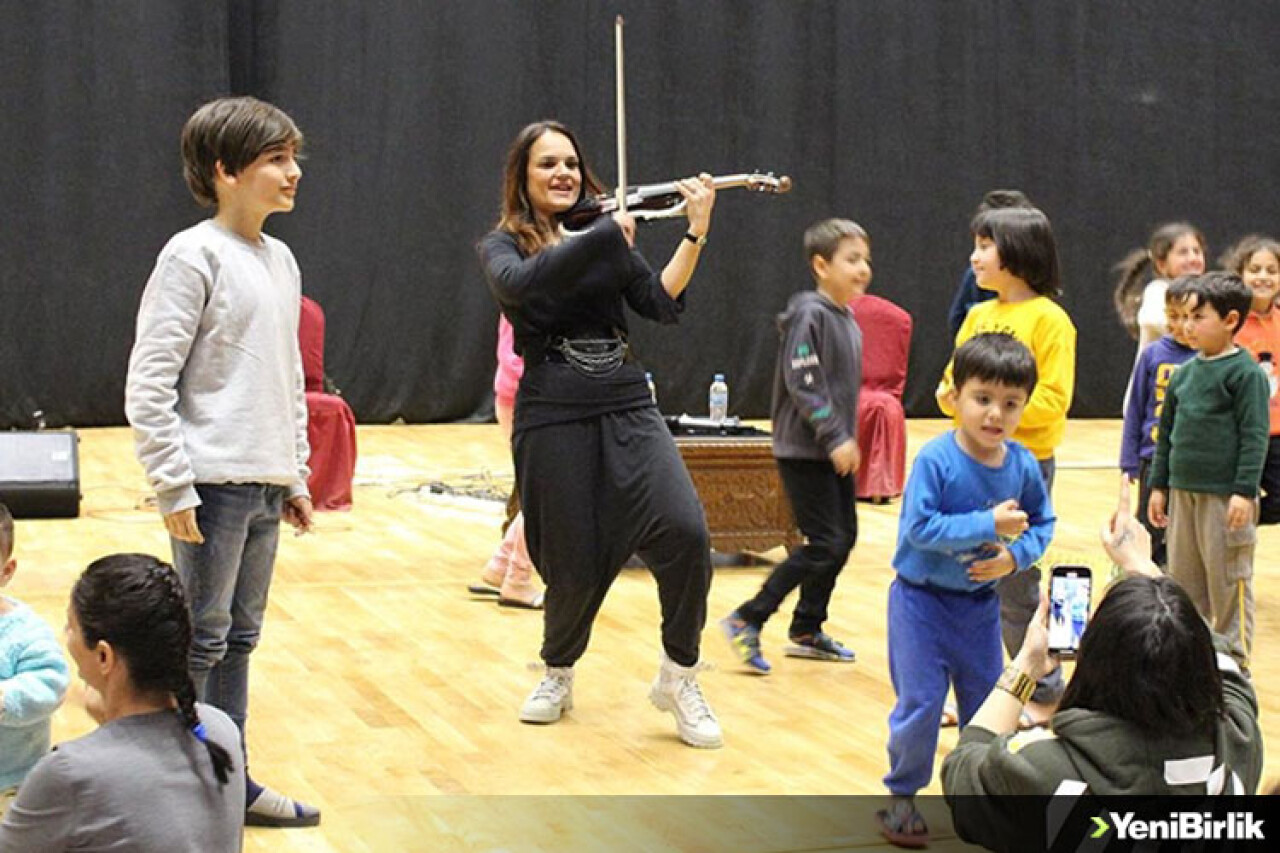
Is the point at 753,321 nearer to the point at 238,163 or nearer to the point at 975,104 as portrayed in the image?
the point at 975,104

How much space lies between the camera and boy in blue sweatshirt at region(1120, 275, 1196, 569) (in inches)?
209

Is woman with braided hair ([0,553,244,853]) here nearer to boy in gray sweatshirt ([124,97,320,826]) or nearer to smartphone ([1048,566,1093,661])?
boy in gray sweatshirt ([124,97,320,826])

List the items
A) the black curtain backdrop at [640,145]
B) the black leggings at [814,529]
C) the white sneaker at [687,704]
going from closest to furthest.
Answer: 1. the white sneaker at [687,704]
2. the black leggings at [814,529]
3. the black curtain backdrop at [640,145]

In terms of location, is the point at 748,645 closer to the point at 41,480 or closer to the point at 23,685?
the point at 23,685

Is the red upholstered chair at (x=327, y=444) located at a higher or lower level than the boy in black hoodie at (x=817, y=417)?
lower

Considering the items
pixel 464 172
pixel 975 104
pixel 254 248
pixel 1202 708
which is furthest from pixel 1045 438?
pixel 975 104

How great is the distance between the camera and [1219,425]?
15.7 feet

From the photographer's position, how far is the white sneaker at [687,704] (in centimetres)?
426

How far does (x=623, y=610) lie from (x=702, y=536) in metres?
1.81

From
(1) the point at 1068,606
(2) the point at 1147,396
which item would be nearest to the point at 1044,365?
(2) the point at 1147,396

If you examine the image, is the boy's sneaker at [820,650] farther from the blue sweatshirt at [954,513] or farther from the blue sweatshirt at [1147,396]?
the blue sweatshirt at [954,513]

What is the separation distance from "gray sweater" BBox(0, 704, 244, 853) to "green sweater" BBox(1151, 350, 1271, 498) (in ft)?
10.6

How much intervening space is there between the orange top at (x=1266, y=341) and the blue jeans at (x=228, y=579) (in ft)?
10.3

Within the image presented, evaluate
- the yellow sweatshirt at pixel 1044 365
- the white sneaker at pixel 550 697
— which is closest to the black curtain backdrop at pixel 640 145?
the white sneaker at pixel 550 697
